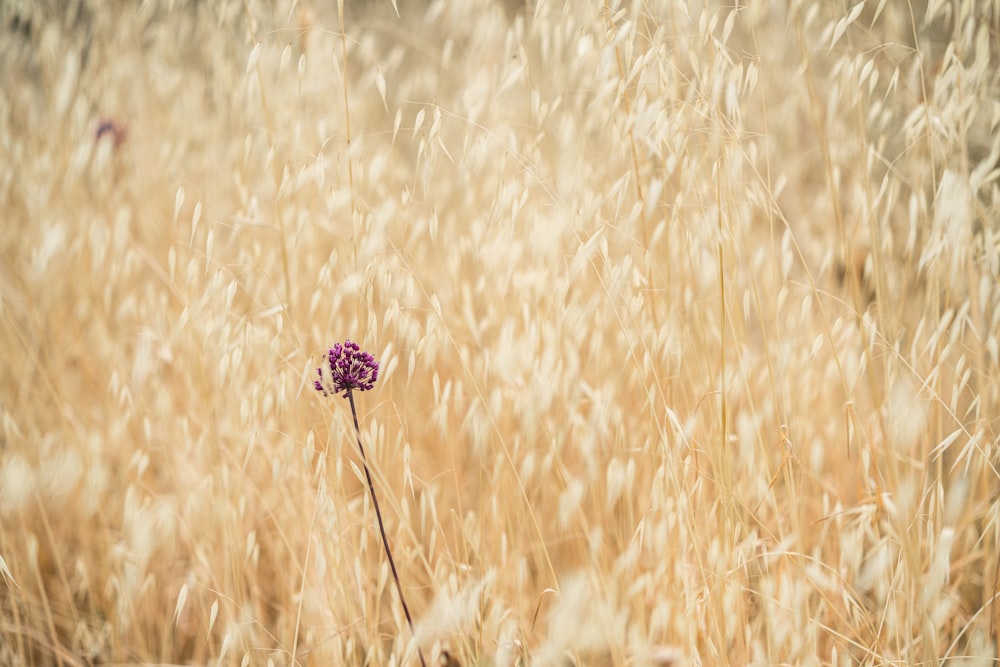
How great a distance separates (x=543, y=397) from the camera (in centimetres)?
96

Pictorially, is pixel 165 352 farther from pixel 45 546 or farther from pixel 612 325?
pixel 612 325

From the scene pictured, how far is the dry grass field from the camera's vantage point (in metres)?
0.92

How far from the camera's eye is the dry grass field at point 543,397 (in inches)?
36.2

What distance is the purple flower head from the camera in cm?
84

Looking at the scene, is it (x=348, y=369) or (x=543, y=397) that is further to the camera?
(x=543, y=397)

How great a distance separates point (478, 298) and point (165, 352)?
0.69 metres

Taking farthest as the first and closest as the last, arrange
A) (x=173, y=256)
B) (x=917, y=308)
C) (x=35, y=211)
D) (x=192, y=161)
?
(x=192, y=161) < (x=35, y=211) < (x=917, y=308) < (x=173, y=256)

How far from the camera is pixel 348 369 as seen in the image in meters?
0.85

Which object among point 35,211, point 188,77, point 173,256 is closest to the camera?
point 173,256

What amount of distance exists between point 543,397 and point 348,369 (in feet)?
0.93

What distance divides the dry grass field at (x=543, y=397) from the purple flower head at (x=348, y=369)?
70 millimetres

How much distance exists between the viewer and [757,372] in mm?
1542

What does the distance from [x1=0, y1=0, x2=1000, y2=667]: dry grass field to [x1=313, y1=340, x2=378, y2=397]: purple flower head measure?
70 mm

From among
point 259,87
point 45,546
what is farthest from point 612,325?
point 45,546
